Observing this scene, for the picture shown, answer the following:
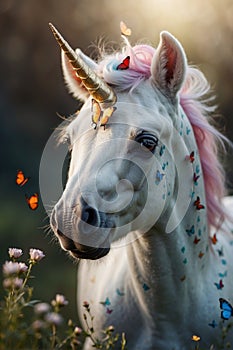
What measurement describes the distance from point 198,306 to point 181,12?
20.7ft

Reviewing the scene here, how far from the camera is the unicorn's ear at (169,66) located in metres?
2.53

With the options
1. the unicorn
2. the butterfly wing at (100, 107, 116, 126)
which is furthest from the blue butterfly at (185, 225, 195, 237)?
the butterfly wing at (100, 107, 116, 126)

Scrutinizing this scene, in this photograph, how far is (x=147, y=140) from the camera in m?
2.42

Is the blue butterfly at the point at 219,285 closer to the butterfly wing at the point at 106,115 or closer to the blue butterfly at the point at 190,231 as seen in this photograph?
the blue butterfly at the point at 190,231

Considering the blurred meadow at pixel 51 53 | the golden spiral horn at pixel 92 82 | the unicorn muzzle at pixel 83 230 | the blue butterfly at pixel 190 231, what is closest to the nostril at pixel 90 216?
the unicorn muzzle at pixel 83 230

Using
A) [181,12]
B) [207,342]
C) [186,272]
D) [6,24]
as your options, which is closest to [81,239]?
[186,272]

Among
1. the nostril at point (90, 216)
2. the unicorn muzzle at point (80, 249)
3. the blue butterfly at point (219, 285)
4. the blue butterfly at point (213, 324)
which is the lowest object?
the blue butterfly at point (213, 324)

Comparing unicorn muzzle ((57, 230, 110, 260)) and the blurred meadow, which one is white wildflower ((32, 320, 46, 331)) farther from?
the blurred meadow

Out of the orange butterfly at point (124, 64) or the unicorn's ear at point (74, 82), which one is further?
the unicorn's ear at point (74, 82)

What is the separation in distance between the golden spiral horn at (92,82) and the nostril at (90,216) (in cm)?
46

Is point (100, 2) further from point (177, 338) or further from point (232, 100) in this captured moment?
point (177, 338)

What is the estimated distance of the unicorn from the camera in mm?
2299

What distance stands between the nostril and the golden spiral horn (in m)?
0.46

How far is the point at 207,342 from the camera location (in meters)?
2.68
